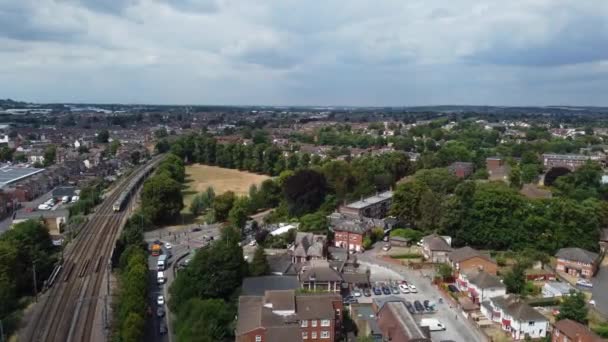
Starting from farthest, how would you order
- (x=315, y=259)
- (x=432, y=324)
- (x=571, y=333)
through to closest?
(x=315, y=259) < (x=432, y=324) < (x=571, y=333)

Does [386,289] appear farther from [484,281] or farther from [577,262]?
[577,262]

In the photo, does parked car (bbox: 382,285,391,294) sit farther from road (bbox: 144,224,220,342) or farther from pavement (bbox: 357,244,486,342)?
road (bbox: 144,224,220,342)

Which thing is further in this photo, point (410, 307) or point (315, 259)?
point (315, 259)

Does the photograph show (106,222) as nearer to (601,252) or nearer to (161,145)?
(601,252)

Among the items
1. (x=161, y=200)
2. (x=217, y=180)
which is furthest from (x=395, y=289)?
Result: (x=217, y=180)

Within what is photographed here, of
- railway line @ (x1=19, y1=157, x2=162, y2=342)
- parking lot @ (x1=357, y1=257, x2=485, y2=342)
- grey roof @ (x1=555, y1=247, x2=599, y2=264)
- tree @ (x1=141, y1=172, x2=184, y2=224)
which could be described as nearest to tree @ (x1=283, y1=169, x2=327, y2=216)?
parking lot @ (x1=357, y1=257, x2=485, y2=342)

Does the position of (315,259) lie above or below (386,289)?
above

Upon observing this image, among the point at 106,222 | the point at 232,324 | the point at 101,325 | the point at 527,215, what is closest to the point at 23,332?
the point at 101,325

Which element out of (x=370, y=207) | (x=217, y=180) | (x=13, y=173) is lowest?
(x=217, y=180)

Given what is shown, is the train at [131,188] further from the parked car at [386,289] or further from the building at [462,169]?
the building at [462,169]
